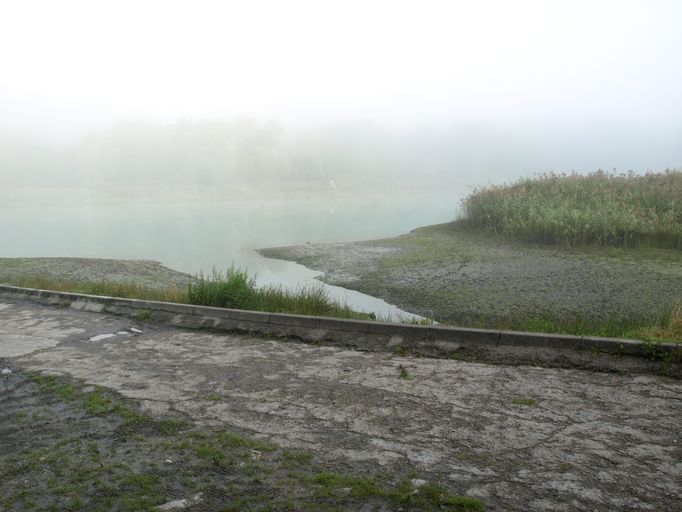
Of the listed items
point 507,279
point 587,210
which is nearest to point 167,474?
point 507,279

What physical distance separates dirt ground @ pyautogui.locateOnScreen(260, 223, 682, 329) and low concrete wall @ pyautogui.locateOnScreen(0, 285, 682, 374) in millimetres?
3832

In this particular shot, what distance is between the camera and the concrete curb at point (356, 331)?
5.84 metres

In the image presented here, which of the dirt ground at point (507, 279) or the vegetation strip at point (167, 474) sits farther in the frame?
A: the dirt ground at point (507, 279)

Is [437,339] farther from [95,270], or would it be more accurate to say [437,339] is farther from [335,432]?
[95,270]

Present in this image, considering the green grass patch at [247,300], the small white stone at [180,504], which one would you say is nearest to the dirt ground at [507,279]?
the green grass patch at [247,300]

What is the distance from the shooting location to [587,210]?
66.1ft

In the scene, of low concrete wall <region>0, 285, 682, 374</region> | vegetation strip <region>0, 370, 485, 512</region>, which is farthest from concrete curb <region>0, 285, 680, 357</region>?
vegetation strip <region>0, 370, 485, 512</region>

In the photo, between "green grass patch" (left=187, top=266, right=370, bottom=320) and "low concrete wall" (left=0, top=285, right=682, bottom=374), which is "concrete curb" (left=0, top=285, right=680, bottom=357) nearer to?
"low concrete wall" (left=0, top=285, right=682, bottom=374)

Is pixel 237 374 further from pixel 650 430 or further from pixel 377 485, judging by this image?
pixel 650 430

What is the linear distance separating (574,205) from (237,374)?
20.2m

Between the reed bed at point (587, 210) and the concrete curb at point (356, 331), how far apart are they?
44.7ft

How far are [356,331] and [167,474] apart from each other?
3.71 metres

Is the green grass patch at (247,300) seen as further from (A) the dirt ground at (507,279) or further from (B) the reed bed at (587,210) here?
(B) the reed bed at (587,210)

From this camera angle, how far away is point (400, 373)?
5555mm
